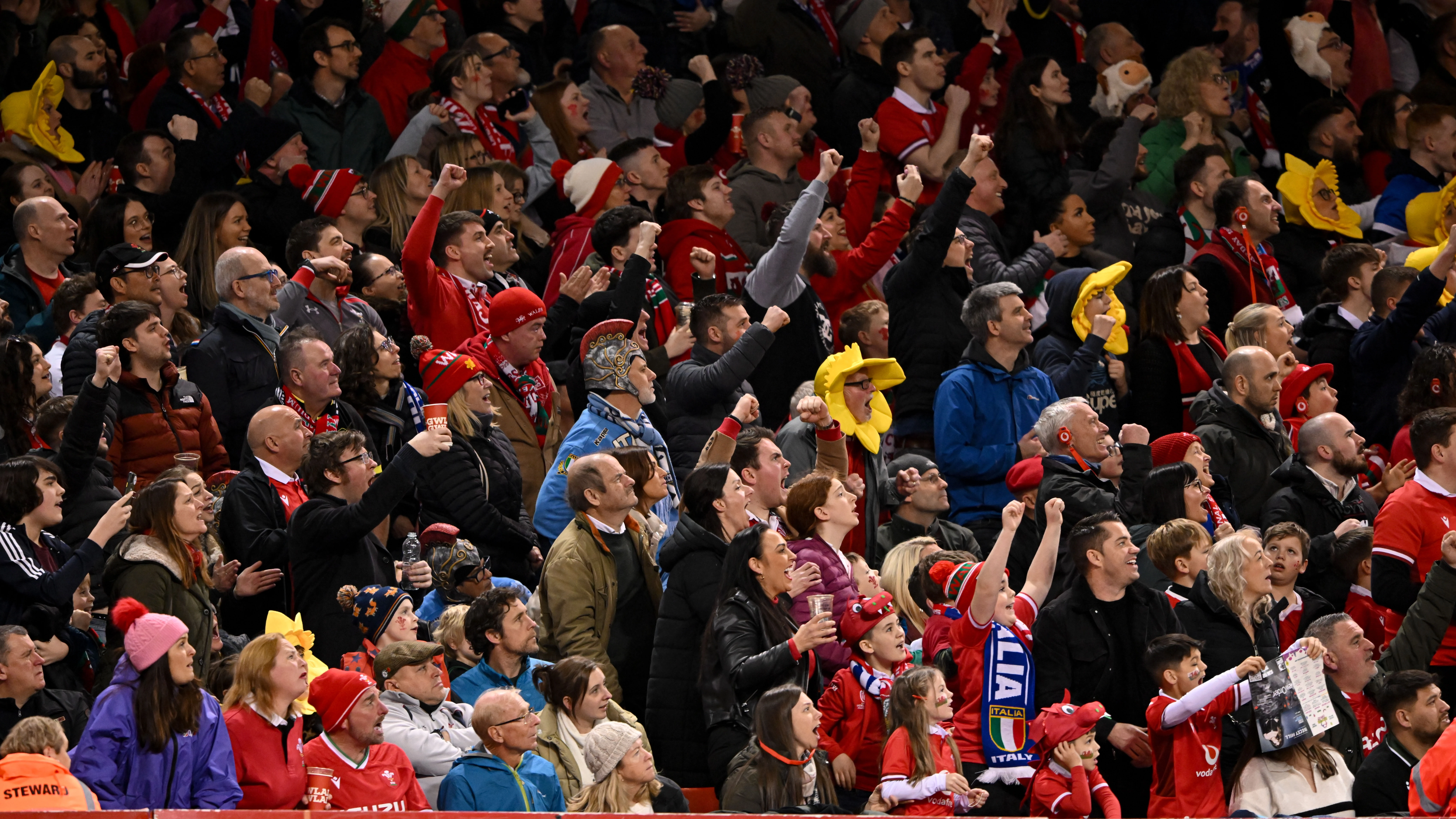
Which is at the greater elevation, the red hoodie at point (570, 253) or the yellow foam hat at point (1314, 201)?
the red hoodie at point (570, 253)

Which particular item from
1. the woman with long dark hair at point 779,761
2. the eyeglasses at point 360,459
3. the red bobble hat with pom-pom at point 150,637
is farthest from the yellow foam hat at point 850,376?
the red bobble hat with pom-pom at point 150,637

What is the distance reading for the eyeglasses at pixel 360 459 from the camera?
7.51m

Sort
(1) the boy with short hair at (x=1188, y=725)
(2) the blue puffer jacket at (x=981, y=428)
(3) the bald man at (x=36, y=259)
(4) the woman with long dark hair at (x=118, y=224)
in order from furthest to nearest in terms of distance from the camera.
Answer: (4) the woman with long dark hair at (x=118, y=224) < (3) the bald man at (x=36, y=259) < (2) the blue puffer jacket at (x=981, y=428) < (1) the boy with short hair at (x=1188, y=725)

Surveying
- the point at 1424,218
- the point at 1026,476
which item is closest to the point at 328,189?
the point at 1026,476

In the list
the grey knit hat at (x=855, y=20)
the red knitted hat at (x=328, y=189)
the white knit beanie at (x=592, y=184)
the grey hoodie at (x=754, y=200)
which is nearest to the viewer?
the red knitted hat at (x=328, y=189)

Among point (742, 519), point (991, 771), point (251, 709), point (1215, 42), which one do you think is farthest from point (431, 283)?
point (1215, 42)

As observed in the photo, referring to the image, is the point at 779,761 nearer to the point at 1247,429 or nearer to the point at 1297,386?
the point at 1247,429

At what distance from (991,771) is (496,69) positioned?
644cm

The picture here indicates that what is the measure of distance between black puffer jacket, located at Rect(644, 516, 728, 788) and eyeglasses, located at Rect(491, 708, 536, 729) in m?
0.78

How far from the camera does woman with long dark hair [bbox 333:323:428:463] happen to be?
8.61 m

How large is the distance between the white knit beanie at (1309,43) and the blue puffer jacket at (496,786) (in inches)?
383

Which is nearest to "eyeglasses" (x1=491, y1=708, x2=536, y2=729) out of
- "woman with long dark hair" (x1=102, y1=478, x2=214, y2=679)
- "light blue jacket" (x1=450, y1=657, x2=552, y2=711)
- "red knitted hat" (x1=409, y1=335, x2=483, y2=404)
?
"light blue jacket" (x1=450, y1=657, x2=552, y2=711)

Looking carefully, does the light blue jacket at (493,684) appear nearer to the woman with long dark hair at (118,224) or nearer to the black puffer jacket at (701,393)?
the black puffer jacket at (701,393)

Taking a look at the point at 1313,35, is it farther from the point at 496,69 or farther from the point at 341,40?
the point at 341,40
